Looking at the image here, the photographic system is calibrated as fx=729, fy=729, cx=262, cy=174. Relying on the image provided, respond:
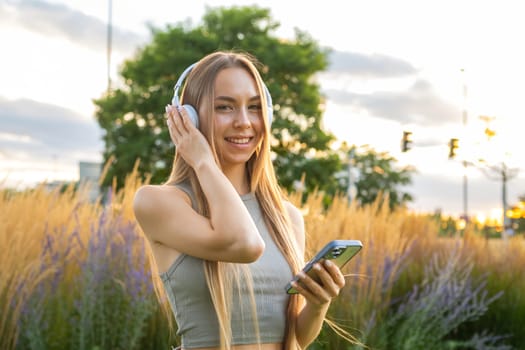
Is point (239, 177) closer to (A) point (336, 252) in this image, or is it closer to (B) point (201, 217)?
(B) point (201, 217)

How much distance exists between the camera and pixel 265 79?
96.3 ft

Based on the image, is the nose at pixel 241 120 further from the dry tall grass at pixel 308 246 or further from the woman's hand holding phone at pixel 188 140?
the dry tall grass at pixel 308 246

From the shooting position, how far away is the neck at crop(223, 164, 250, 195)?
8.05ft

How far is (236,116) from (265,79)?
89.4ft

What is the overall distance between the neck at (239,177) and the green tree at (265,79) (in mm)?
26630

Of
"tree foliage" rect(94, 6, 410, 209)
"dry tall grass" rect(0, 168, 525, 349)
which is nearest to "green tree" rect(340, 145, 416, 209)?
"tree foliage" rect(94, 6, 410, 209)

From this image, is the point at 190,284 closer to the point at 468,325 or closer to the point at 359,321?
the point at 359,321

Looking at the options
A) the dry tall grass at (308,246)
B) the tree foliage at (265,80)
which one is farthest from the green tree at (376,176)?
the dry tall grass at (308,246)

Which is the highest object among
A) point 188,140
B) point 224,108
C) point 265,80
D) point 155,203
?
point 265,80

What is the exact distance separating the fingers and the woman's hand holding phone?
46 centimetres

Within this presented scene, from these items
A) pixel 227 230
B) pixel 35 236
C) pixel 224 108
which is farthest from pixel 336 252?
pixel 35 236

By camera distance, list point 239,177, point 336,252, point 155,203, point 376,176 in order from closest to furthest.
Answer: point 336,252, point 155,203, point 239,177, point 376,176

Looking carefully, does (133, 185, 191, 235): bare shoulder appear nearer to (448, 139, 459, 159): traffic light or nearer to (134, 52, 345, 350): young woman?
(134, 52, 345, 350): young woman

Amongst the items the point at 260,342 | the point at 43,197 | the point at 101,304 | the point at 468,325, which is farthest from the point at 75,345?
the point at 468,325
